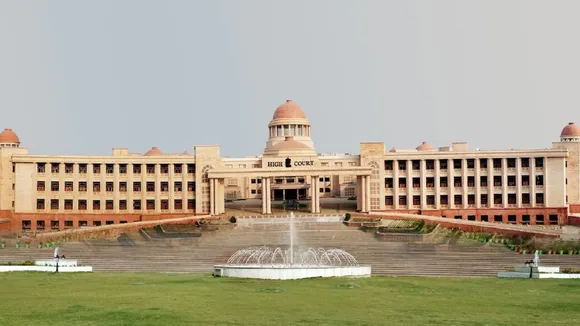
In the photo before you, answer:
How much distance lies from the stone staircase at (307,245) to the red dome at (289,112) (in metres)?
37.4

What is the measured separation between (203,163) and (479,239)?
1424 inches

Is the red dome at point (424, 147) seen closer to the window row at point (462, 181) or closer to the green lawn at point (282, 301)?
the window row at point (462, 181)

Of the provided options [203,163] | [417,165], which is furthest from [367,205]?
[203,163]

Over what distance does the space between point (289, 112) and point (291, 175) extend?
21.8 m

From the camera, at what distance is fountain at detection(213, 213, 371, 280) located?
40938 millimetres

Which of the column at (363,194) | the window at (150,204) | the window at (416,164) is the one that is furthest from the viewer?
the window at (150,204)

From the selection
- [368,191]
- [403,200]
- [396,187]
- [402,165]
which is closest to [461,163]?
[402,165]

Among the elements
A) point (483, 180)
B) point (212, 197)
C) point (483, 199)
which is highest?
point (483, 180)

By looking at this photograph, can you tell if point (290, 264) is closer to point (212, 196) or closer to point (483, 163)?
point (212, 196)

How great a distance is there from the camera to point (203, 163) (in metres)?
92.9

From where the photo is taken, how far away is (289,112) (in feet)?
363

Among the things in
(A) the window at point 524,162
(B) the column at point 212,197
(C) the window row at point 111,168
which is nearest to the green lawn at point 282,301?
(B) the column at point 212,197

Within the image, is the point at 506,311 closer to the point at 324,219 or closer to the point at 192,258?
the point at 192,258

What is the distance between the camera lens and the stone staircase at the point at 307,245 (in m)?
50.8
